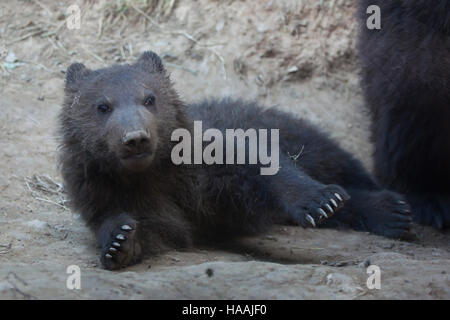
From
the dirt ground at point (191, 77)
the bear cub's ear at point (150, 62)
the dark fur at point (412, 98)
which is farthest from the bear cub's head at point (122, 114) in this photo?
the dark fur at point (412, 98)

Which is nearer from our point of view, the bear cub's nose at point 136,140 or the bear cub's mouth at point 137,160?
the bear cub's nose at point 136,140

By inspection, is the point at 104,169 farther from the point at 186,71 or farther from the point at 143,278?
the point at 186,71

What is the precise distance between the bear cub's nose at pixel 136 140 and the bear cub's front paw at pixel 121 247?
50 cm

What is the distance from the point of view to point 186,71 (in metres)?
7.96

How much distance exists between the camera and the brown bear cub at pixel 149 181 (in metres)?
4.64

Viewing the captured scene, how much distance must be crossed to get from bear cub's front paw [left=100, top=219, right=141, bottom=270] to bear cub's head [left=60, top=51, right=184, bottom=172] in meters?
0.41

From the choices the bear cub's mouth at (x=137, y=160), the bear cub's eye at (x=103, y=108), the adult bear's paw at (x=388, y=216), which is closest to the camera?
the bear cub's mouth at (x=137, y=160)

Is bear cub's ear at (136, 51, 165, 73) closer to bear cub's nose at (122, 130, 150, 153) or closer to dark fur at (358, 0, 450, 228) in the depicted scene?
bear cub's nose at (122, 130, 150, 153)

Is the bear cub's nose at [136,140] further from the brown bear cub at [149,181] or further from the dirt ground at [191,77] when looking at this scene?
the dirt ground at [191,77]

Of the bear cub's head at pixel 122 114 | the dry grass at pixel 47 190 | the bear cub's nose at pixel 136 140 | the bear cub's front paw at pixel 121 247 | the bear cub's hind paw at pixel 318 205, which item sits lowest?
the bear cub's front paw at pixel 121 247

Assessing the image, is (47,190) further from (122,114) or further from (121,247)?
(121,247)

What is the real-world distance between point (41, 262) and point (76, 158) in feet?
3.07

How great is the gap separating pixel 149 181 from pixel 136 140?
70cm

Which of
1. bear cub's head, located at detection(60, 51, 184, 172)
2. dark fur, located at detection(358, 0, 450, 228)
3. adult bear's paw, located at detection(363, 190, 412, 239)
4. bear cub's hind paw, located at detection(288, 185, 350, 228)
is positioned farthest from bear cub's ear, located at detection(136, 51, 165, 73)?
adult bear's paw, located at detection(363, 190, 412, 239)
